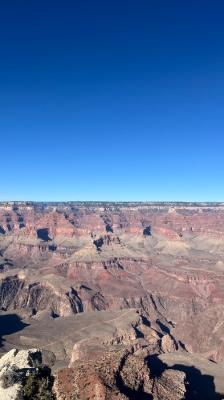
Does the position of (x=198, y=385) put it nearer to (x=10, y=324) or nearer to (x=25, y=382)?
(x=25, y=382)

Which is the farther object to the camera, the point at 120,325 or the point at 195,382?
the point at 120,325

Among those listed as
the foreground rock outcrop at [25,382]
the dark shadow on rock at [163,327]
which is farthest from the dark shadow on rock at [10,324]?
the foreground rock outcrop at [25,382]

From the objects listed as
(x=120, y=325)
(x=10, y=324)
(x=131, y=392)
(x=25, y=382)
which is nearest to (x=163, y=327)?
(x=120, y=325)

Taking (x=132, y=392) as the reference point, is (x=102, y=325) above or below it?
below

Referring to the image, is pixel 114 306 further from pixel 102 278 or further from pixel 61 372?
pixel 61 372

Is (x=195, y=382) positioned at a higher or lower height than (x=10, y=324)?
higher

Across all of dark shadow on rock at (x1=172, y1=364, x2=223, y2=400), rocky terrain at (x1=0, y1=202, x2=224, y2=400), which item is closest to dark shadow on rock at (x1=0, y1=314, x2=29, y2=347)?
rocky terrain at (x1=0, y1=202, x2=224, y2=400)

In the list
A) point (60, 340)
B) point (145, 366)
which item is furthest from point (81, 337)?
point (145, 366)
